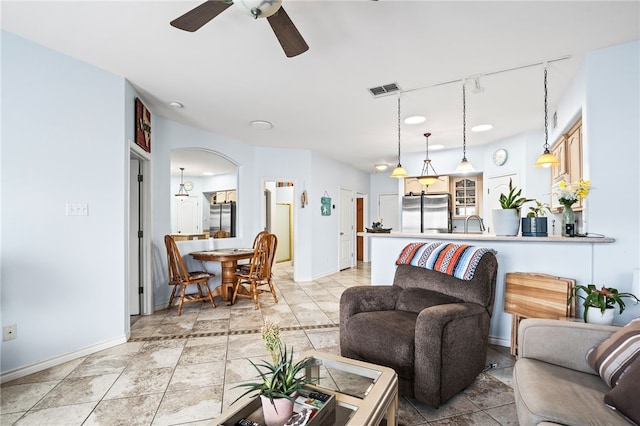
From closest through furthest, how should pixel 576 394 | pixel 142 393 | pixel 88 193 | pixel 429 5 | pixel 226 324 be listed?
1. pixel 576 394
2. pixel 429 5
3. pixel 142 393
4. pixel 88 193
5. pixel 226 324

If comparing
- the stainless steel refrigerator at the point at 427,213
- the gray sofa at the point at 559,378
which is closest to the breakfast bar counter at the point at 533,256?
the gray sofa at the point at 559,378

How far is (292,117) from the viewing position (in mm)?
4125

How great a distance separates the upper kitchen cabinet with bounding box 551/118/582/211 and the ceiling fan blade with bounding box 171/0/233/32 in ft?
9.60

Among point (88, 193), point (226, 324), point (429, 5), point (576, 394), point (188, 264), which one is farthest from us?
point (188, 264)

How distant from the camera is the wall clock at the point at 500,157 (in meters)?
5.13

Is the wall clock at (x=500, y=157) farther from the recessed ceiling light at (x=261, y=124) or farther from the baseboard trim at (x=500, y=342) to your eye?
the recessed ceiling light at (x=261, y=124)

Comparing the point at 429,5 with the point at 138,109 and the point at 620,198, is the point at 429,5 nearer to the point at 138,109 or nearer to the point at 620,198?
the point at 620,198

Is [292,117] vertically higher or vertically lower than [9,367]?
higher

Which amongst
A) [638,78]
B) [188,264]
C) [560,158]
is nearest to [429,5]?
[638,78]

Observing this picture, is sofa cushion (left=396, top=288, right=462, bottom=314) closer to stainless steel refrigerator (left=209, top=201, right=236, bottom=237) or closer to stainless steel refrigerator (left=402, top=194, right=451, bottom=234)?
stainless steel refrigerator (left=209, top=201, right=236, bottom=237)

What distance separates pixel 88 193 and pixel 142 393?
178cm

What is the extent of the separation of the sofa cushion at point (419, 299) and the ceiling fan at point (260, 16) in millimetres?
1988

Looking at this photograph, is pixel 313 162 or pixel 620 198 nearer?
pixel 620 198

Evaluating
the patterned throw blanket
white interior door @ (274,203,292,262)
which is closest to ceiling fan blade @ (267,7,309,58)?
the patterned throw blanket
